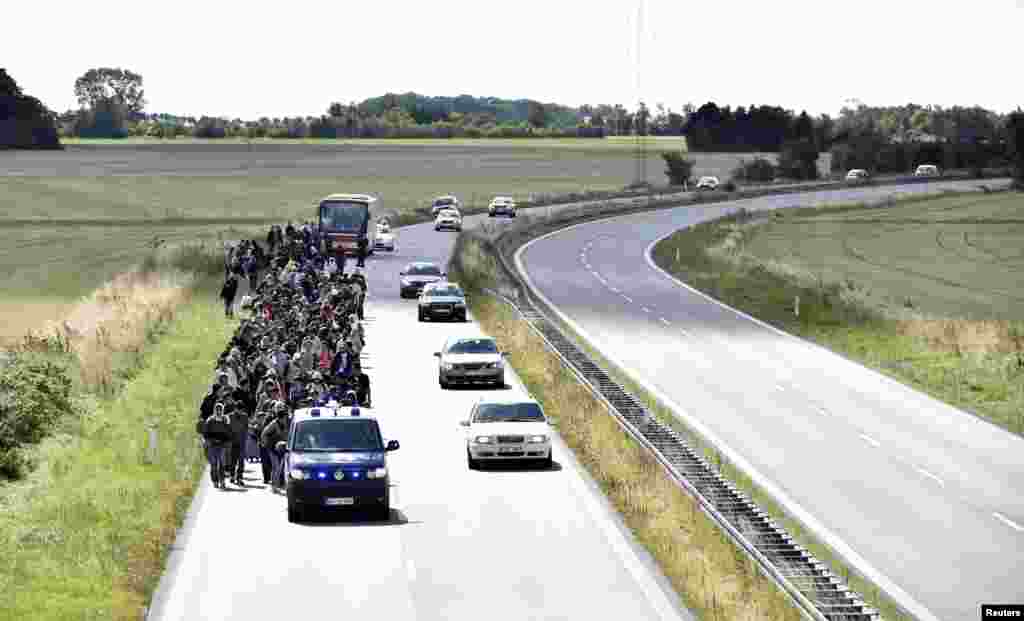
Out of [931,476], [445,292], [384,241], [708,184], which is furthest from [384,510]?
[708,184]

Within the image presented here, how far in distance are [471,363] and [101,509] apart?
17.3 metres

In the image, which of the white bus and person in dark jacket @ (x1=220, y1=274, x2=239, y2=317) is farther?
the white bus

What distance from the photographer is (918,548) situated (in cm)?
2688

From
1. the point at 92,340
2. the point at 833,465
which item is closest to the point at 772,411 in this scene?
the point at 833,465

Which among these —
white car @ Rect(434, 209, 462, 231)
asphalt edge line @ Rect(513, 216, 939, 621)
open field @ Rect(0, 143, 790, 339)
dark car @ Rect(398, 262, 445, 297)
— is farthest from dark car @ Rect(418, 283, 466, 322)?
white car @ Rect(434, 209, 462, 231)

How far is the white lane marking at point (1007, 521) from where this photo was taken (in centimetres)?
2848

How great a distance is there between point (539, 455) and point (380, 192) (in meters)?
136

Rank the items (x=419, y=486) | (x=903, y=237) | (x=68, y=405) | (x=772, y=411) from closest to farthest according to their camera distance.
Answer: (x=419, y=486) < (x=68, y=405) < (x=772, y=411) < (x=903, y=237)

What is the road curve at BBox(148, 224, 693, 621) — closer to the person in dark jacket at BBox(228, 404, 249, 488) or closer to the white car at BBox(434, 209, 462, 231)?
the person in dark jacket at BBox(228, 404, 249, 488)

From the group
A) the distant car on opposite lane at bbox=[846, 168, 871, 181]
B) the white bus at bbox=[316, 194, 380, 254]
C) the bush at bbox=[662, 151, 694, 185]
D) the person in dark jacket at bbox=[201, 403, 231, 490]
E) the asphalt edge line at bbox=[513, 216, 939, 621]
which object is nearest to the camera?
the asphalt edge line at bbox=[513, 216, 939, 621]

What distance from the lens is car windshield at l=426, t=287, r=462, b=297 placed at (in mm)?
60312

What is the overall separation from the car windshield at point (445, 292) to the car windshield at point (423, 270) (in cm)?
805

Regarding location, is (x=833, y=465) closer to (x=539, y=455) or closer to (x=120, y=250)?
(x=539, y=455)

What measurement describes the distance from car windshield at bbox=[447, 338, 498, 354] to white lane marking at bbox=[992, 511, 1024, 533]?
17.1m
